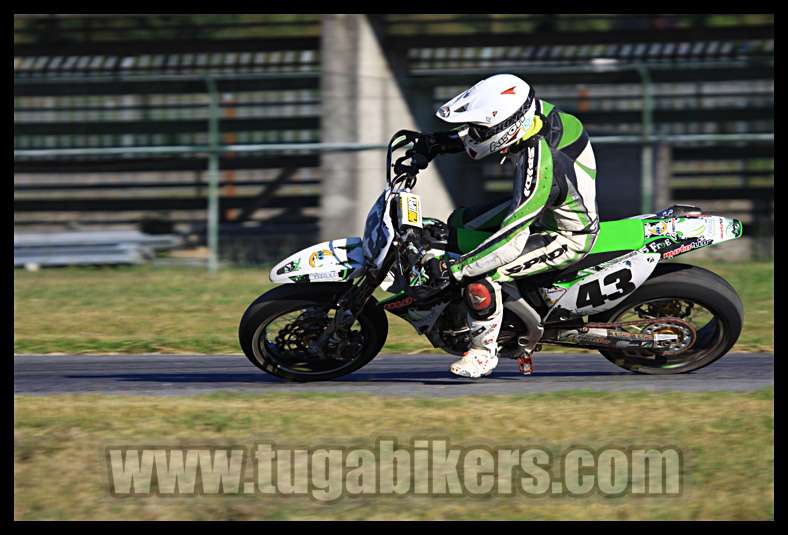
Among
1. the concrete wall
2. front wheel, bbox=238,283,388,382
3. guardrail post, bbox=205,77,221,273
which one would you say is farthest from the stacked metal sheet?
front wheel, bbox=238,283,388,382

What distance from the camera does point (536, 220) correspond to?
7473 mm

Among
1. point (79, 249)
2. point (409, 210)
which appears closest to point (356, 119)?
point (79, 249)

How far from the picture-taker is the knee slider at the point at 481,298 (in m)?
7.41

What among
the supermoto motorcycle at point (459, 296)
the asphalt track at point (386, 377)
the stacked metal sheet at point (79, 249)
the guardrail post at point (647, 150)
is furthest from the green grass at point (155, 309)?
the supermoto motorcycle at point (459, 296)

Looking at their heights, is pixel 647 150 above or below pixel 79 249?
above

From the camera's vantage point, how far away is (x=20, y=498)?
5.75 metres

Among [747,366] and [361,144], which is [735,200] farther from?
[747,366]

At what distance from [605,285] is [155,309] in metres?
5.70

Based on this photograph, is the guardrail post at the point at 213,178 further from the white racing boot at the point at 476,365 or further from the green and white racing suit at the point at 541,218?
the green and white racing suit at the point at 541,218

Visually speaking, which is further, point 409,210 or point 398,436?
point 409,210

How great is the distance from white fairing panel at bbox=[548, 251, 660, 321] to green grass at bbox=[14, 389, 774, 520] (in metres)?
0.63

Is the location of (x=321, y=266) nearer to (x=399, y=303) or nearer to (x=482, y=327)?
(x=399, y=303)

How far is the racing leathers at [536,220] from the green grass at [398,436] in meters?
0.66

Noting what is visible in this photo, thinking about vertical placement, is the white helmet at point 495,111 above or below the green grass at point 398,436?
above
